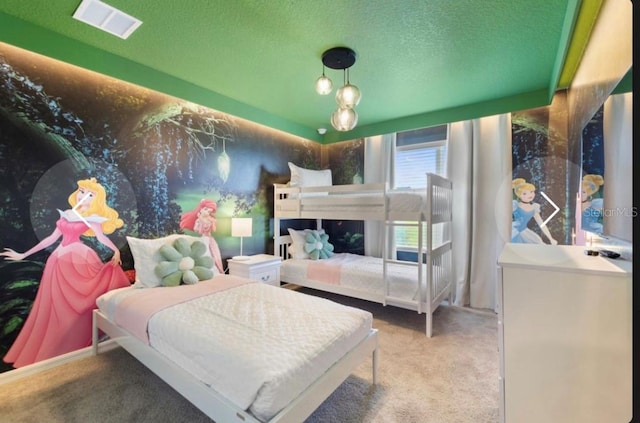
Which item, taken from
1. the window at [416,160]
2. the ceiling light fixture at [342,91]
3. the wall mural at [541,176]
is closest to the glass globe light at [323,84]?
the ceiling light fixture at [342,91]

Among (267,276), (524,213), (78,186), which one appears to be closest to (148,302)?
(78,186)

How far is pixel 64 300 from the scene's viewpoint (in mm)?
2299

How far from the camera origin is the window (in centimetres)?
382

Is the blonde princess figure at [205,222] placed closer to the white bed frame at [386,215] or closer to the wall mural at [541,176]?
the white bed frame at [386,215]

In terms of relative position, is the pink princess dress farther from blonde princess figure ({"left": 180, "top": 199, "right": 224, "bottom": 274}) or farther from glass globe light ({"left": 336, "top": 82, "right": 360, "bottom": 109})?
glass globe light ({"left": 336, "top": 82, "right": 360, "bottom": 109})

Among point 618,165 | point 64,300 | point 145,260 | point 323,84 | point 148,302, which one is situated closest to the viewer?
point 618,165

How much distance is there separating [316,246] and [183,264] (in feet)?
6.13

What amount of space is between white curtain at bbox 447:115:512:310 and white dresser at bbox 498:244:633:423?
2165mm

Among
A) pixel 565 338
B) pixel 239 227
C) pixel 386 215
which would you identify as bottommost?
pixel 565 338

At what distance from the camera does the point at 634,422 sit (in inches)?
38.1

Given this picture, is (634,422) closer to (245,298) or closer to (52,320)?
(245,298)

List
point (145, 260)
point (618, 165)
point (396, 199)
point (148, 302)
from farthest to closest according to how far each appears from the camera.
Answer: point (396, 199) < point (145, 260) < point (148, 302) < point (618, 165)

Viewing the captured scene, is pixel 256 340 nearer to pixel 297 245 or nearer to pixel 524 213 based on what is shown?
pixel 297 245

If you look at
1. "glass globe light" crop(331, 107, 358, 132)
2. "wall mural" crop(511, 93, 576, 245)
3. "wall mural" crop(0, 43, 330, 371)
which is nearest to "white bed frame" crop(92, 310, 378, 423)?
"wall mural" crop(0, 43, 330, 371)
